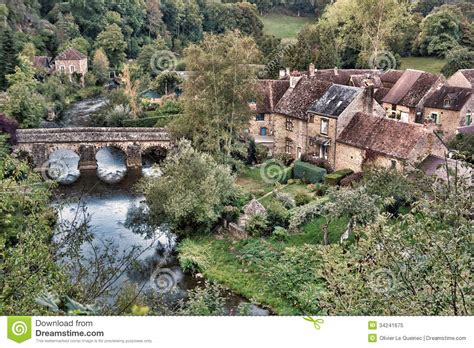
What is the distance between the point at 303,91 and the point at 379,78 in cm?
1478

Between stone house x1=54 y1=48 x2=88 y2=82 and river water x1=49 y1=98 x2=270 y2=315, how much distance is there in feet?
90.0

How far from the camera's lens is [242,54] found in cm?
3528

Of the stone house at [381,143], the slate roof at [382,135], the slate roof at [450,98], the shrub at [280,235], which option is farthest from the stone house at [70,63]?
the shrub at [280,235]

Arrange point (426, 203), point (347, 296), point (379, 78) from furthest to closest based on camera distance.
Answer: point (379, 78)
point (347, 296)
point (426, 203)

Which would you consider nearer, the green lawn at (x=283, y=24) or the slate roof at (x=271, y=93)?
the slate roof at (x=271, y=93)

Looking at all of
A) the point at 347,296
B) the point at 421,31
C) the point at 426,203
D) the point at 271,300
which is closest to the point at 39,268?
the point at 347,296

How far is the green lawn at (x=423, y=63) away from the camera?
228 feet

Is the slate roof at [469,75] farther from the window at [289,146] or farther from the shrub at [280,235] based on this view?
the shrub at [280,235]

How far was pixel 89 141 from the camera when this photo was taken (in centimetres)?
4162

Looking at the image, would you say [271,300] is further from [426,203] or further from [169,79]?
[169,79]

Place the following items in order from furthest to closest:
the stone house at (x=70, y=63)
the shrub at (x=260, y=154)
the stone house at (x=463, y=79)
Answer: the stone house at (x=70, y=63), the stone house at (x=463, y=79), the shrub at (x=260, y=154)

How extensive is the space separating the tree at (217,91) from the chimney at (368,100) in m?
7.80

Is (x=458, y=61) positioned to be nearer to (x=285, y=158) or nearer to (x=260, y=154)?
(x=285, y=158)

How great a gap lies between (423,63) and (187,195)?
5404 cm
